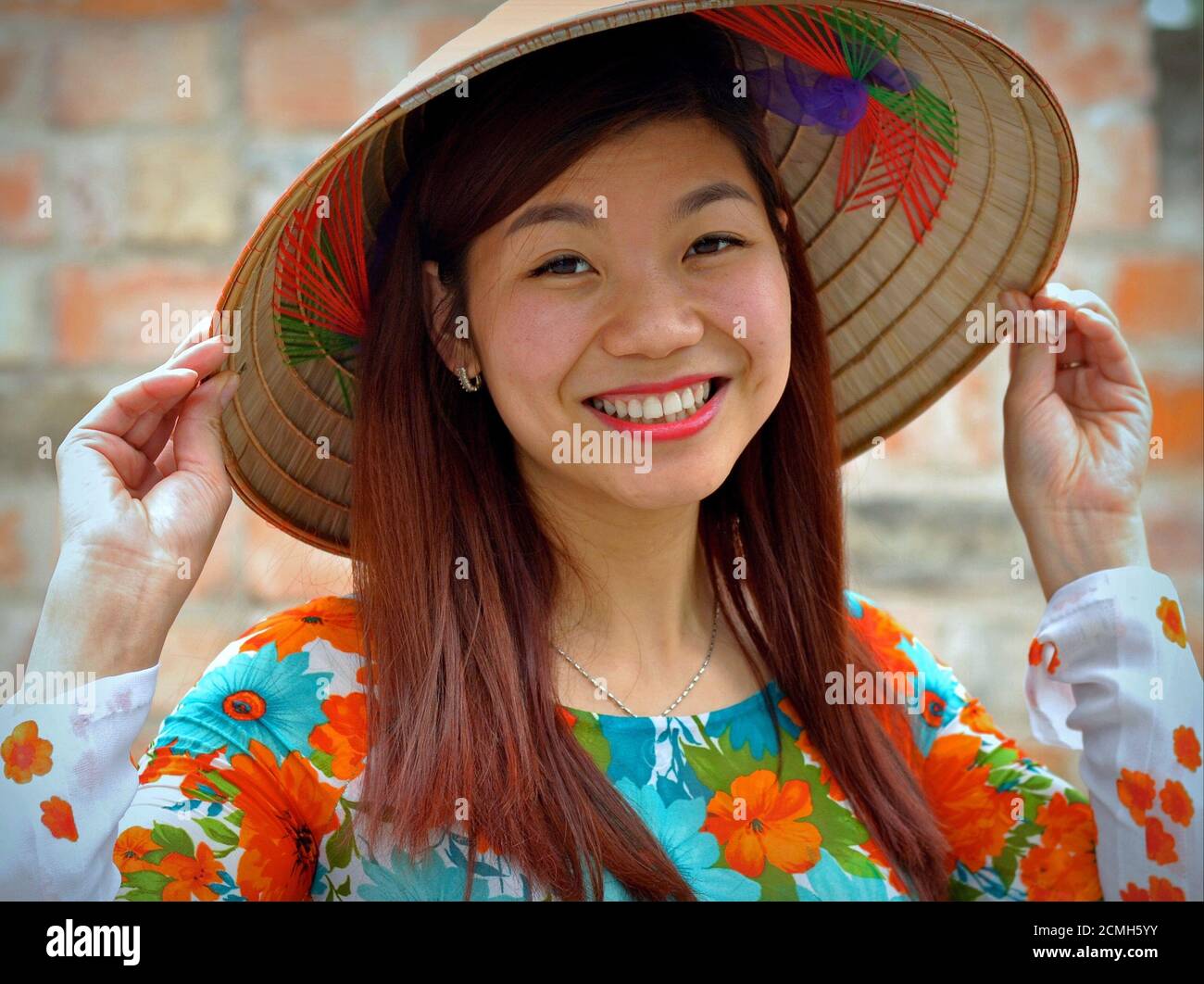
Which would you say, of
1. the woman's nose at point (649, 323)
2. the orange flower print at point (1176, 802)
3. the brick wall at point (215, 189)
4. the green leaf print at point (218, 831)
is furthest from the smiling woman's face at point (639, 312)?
the brick wall at point (215, 189)

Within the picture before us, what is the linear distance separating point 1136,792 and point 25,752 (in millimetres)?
1133

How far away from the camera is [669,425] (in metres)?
1.47

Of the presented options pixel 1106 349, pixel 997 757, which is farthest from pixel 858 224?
pixel 997 757

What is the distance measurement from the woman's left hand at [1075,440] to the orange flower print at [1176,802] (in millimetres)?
257

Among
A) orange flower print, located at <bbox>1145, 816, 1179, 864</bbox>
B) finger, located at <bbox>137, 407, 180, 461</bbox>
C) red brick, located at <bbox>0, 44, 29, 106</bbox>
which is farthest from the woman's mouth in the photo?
red brick, located at <bbox>0, 44, 29, 106</bbox>

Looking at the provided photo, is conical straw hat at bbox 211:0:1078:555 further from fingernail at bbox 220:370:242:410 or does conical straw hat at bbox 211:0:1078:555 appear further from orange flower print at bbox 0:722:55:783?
orange flower print at bbox 0:722:55:783

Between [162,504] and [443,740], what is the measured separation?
1.16 feet

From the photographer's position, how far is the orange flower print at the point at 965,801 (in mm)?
1653

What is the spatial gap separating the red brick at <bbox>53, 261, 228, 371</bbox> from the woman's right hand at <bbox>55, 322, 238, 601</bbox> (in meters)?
0.72

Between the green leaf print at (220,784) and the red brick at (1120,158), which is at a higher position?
the red brick at (1120,158)

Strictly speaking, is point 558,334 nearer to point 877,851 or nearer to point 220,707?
point 220,707

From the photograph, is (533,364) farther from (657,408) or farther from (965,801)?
(965,801)

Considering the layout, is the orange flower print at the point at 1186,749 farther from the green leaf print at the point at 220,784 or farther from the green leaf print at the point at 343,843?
the green leaf print at the point at 220,784
